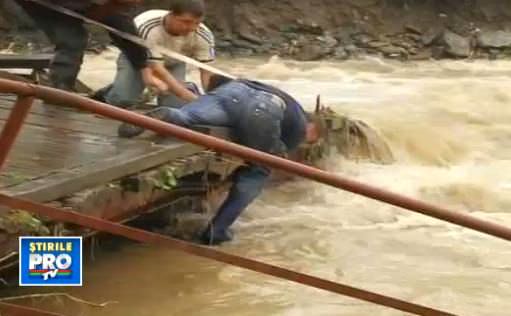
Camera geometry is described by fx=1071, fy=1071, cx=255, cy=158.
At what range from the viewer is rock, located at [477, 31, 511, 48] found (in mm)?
17562

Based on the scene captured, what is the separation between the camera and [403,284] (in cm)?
574

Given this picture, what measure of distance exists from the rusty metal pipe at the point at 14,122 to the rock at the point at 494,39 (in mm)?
15325

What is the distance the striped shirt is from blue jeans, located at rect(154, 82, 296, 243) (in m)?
0.51

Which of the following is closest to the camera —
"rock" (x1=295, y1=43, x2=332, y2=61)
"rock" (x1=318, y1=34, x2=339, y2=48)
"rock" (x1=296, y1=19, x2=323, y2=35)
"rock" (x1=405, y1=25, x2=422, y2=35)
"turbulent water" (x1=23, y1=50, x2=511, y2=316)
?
"turbulent water" (x1=23, y1=50, x2=511, y2=316)

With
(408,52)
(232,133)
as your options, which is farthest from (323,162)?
(408,52)

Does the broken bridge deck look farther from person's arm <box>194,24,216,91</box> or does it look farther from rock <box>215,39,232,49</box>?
rock <box>215,39,232,49</box>

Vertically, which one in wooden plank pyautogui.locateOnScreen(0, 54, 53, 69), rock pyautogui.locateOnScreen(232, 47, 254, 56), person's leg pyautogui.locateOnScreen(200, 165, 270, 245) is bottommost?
person's leg pyautogui.locateOnScreen(200, 165, 270, 245)

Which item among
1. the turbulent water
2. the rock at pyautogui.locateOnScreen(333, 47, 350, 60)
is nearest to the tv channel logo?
the turbulent water

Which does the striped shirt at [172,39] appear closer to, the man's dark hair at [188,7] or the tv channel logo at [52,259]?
the man's dark hair at [188,7]

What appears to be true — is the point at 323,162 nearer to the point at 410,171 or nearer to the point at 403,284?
the point at 410,171

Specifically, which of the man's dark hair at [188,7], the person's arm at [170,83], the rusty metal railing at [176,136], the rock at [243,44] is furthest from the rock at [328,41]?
the rusty metal railing at [176,136]

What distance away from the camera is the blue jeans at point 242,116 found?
18.7ft

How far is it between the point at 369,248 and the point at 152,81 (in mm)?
1635

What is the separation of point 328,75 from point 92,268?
9.44 m
